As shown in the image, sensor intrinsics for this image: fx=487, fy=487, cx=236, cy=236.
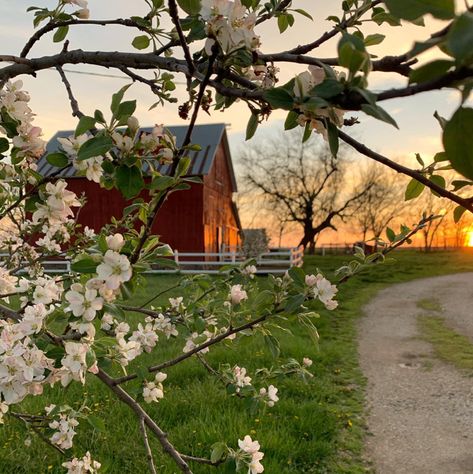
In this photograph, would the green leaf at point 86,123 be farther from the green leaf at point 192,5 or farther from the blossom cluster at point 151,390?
the blossom cluster at point 151,390

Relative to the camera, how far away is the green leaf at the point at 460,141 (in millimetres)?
505

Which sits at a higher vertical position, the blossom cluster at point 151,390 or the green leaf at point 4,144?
the green leaf at point 4,144

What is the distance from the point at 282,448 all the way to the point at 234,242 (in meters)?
22.7

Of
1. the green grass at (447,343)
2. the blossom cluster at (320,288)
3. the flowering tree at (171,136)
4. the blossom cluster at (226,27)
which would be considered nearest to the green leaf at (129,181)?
the flowering tree at (171,136)

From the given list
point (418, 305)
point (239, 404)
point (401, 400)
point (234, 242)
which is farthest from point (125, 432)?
point (234, 242)

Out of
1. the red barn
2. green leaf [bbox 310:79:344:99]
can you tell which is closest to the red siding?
the red barn

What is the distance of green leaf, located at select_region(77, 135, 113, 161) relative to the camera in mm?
859

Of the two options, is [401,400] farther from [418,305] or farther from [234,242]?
[234,242]

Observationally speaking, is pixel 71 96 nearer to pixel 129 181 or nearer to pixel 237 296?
pixel 129 181

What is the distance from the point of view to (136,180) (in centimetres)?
93

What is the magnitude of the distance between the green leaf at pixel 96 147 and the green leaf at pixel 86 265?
0.27 metres

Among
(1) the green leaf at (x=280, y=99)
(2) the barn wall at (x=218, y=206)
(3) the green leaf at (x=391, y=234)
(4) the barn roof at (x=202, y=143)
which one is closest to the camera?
(1) the green leaf at (x=280, y=99)

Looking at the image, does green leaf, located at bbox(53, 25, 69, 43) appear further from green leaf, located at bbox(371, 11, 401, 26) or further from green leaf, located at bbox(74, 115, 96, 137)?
green leaf, located at bbox(371, 11, 401, 26)

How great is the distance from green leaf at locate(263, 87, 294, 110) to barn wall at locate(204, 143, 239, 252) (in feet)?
57.0
